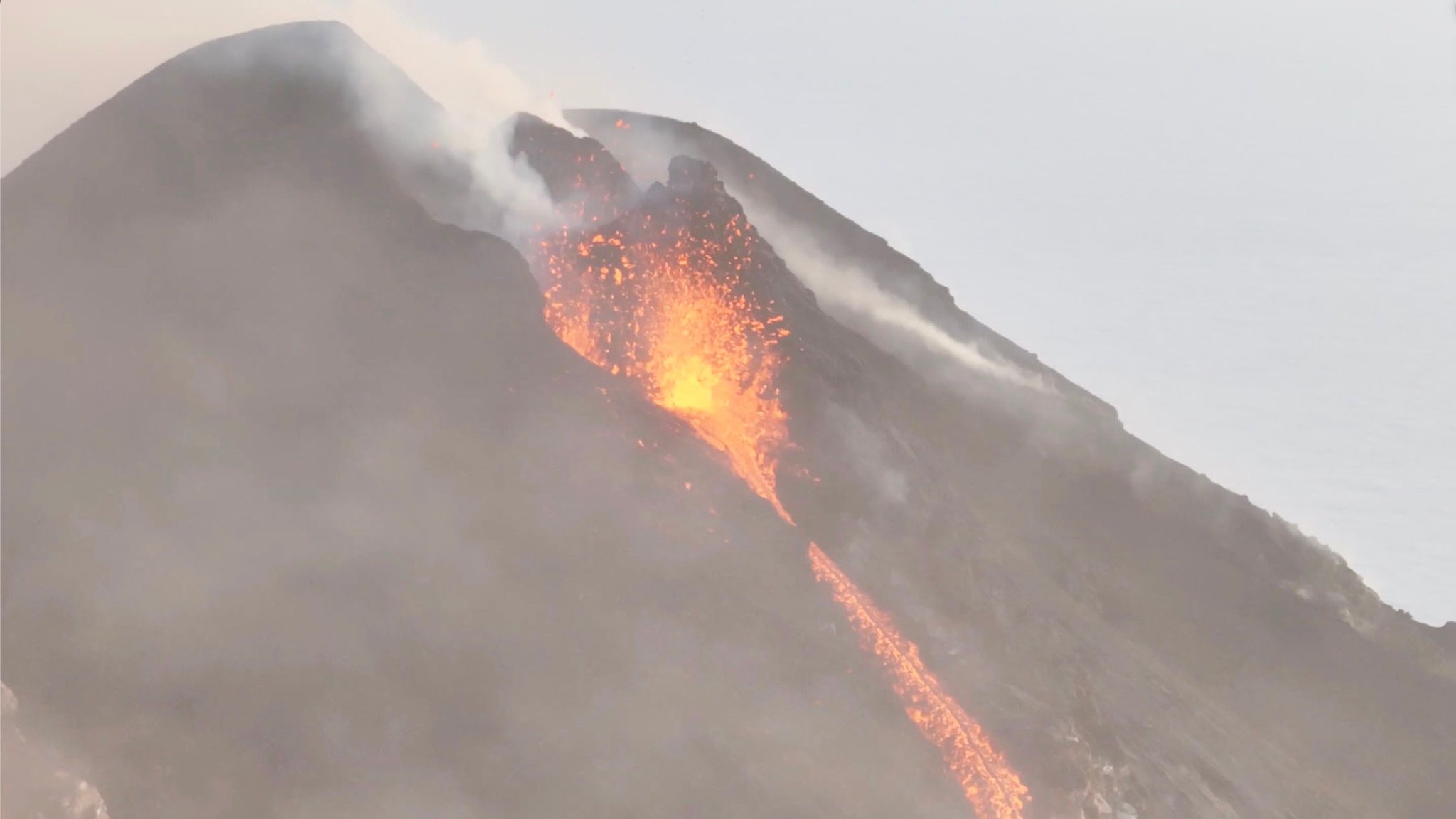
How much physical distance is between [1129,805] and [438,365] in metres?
14.9

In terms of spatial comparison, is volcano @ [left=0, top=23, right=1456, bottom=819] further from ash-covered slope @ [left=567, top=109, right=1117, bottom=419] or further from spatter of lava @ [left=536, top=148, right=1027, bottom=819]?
ash-covered slope @ [left=567, top=109, right=1117, bottom=419]

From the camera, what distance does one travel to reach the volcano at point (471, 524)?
65.1 feet

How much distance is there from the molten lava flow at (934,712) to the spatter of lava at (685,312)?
0.65 metres

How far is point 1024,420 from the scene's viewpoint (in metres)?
38.3

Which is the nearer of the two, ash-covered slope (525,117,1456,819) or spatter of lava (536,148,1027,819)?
ash-covered slope (525,117,1456,819)

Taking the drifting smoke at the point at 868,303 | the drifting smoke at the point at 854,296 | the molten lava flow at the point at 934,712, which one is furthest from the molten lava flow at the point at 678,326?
the drifting smoke at the point at 868,303

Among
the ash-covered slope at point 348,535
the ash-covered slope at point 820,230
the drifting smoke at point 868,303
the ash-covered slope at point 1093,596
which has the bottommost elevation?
the ash-covered slope at point 348,535

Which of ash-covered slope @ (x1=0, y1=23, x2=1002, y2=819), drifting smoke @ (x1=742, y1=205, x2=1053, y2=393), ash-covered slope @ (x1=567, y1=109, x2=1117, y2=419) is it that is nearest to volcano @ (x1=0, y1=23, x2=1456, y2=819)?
ash-covered slope @ (x1=0, y1=23, x2=1002, y2=819)

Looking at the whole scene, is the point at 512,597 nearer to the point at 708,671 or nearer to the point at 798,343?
the point at 708,671

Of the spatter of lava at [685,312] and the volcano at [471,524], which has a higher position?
the spatter of lava at [685,312]

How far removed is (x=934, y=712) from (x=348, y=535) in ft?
34.5

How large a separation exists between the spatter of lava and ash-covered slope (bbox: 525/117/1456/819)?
16 centimetres

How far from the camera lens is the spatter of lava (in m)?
25.5

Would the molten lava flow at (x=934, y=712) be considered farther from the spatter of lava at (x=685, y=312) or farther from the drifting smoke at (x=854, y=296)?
the drifting smoke at (x=854, y=296)
